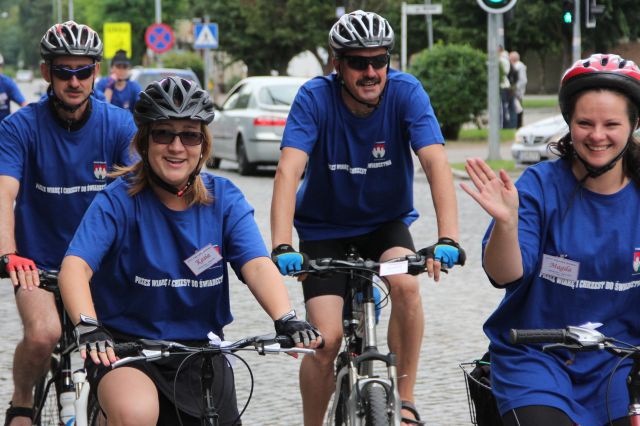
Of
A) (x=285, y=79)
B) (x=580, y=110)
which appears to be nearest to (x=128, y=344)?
(x=580, y=110)

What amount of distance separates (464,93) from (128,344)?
83.5 feet

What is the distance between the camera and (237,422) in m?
4.34

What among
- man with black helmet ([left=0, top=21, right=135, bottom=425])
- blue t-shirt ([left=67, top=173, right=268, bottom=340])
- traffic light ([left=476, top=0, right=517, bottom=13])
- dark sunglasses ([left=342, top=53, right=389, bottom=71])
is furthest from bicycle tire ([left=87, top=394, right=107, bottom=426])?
traffic light ([left=476, top=0, right=517, bottom=13])

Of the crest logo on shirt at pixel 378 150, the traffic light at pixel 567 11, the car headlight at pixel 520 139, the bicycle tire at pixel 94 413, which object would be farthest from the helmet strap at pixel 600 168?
the car headlight at pixel 520 139

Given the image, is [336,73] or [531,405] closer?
[531,405]

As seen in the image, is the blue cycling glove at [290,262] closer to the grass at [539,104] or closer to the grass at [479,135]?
the grass at [479,135]

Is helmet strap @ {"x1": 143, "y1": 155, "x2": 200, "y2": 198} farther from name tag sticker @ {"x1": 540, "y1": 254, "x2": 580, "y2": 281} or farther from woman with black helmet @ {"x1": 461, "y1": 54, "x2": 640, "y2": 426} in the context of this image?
name tag sticker @ {"x1": 540, "y1": 254, "x2": 580, "y2": 281}

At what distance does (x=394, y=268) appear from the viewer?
5082 millimetres

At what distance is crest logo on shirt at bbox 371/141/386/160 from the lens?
19.1 ft

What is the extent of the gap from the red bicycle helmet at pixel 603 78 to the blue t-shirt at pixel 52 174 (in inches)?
104

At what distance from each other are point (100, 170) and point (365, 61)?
4.46 feet

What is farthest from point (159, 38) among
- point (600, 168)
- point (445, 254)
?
point (600, 168)

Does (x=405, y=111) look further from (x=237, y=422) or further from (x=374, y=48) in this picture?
(x=237, y=422)

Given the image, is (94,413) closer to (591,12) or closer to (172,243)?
(172,243)
